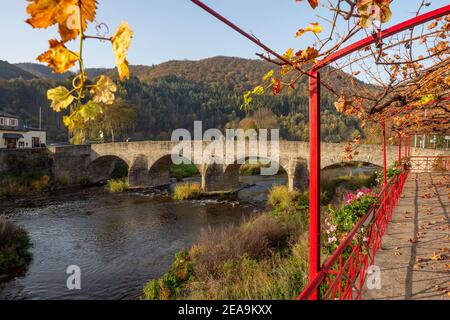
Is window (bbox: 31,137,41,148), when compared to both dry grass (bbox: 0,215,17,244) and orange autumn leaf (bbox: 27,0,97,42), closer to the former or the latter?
dry grass (bbox: 0,215,17,244)

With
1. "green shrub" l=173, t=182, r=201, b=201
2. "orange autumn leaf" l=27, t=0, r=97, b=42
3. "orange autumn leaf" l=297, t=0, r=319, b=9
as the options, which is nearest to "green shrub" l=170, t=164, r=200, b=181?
"green shrub" l=173, t=182, r=201, b=201

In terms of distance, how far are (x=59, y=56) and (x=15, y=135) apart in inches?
1504

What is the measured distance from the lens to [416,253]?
5.60 m

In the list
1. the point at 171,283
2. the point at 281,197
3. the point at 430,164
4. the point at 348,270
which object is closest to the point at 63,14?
the point at 348,270

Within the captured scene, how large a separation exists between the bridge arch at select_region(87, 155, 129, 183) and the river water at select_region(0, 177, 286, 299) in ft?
22.1

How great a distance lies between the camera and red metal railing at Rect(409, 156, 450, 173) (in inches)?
646

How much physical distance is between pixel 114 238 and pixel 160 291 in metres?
6.78

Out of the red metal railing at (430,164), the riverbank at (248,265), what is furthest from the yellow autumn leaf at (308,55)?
the red metal railing at (430,164)

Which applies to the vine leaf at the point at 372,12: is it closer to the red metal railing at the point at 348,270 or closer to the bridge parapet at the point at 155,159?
the red metal railing at the point at 348,270

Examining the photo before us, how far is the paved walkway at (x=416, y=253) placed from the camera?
13.9ft

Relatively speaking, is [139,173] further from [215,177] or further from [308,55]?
[308,55]

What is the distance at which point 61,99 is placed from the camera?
940 mm

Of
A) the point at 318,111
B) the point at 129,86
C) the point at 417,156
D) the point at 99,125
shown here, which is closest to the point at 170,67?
the point at 129,86

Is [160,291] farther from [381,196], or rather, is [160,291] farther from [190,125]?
[190,125]
